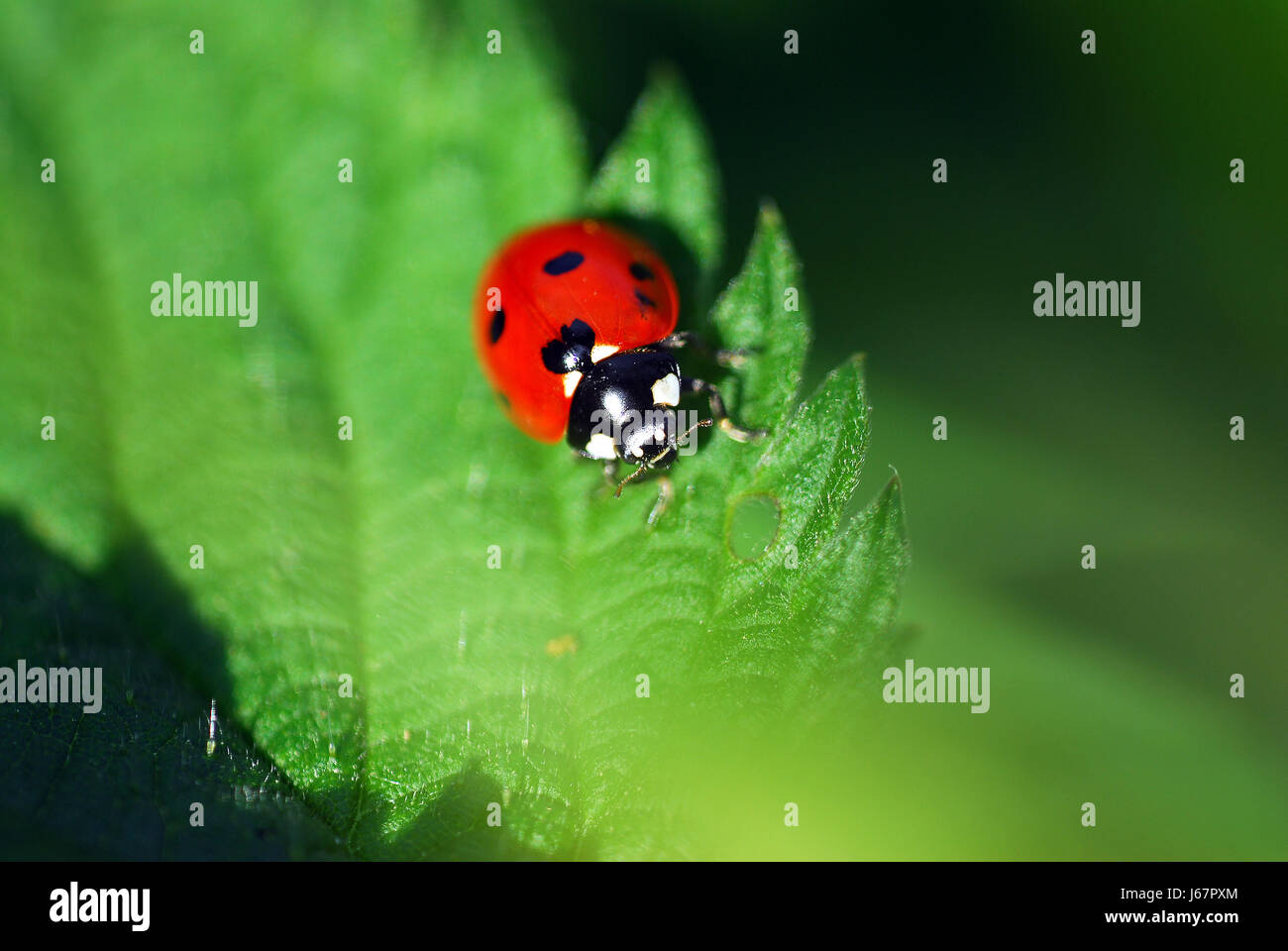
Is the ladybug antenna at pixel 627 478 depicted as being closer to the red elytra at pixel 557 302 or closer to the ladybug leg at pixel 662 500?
the ladybug leg at pixel 662 500

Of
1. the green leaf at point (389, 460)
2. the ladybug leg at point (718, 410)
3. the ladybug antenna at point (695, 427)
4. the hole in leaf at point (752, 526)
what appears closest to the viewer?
the green leaf at point (389, 460)

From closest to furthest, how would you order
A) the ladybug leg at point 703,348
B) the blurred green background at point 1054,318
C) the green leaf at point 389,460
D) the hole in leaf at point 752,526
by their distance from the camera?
the green leaf at point 389,460 < the hole in leaf at point 752,526 < the ladybug leg at point 703,348 < the blurred green background at point 1054,318

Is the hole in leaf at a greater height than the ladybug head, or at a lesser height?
lesser

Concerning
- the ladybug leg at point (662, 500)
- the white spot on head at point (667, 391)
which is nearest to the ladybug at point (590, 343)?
the white spot on head at point (667, 391)

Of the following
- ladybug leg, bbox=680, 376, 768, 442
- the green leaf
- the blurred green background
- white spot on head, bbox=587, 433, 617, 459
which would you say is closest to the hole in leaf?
the green leaf

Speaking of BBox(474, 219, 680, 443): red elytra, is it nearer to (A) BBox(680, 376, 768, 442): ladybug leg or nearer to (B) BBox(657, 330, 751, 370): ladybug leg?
(B) BBox(657, 330, 751, 370): ladybug leg
